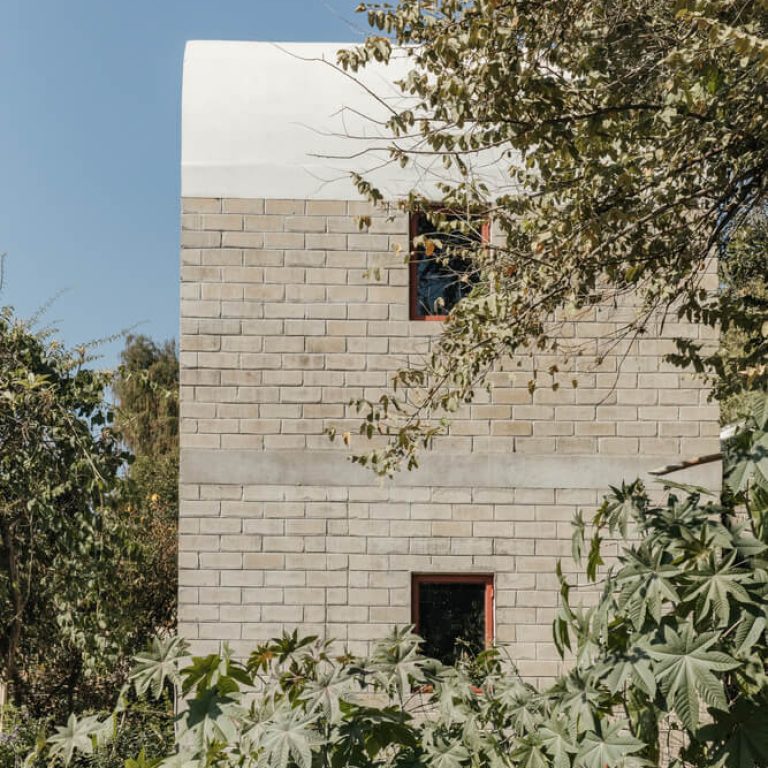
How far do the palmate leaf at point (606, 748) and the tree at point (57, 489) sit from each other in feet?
12.6

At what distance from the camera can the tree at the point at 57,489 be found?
6.05m

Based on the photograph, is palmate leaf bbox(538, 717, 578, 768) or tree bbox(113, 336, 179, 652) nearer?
palmate leaf bbox(538, 717, 578, 768)

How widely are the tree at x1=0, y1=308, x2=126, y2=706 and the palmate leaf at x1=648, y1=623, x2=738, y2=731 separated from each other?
4099 millimetres

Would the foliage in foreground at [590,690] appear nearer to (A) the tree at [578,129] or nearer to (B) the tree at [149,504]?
(A) the tree at [578,129]

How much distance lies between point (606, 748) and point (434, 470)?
3062 millimetres

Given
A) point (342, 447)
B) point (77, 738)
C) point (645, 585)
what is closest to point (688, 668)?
point (645, 585)

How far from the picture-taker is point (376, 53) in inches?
159

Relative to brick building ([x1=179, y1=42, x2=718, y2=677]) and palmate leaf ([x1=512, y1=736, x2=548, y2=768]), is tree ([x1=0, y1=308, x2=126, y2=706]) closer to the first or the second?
brick building ([x1=179, y1=42, x2=718, y2=677])

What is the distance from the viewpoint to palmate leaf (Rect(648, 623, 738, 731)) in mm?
2949

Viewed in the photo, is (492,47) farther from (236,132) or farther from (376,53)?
(236,132)

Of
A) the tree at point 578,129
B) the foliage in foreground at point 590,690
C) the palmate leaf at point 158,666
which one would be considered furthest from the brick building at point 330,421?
the palmate leaf at point 158,666

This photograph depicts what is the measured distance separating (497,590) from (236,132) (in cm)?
370

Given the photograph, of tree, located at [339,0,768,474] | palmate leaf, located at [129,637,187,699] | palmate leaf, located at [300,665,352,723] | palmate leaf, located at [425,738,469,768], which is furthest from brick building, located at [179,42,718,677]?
palmate leaf, located at [300,665,352,723]

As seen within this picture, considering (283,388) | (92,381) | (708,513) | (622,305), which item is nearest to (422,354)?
(283,388)
